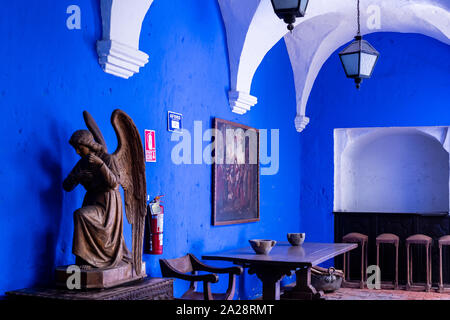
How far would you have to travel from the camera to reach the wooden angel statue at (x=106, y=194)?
3.37 m

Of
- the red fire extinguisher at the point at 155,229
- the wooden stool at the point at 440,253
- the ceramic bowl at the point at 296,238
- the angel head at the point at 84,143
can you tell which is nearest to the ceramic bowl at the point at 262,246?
the ceramic bowl at the point at 296,238

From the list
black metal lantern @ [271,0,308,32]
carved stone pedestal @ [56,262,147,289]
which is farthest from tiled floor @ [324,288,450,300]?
carved stone pedestal @ [56,262,147,289]

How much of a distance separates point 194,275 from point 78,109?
1.69 meters

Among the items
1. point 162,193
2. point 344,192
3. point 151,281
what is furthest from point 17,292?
point 344,192

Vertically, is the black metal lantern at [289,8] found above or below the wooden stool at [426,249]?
above

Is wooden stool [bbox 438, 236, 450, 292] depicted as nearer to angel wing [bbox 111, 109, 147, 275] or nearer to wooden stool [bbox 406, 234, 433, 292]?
wooden stool [bbox 406, 234, 433, 292]

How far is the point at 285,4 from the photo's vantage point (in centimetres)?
450

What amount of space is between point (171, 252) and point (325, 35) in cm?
465

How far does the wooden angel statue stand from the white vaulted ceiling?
303 centimetres

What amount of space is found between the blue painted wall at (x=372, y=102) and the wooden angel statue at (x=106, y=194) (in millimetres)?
5816

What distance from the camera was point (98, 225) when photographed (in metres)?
3.40

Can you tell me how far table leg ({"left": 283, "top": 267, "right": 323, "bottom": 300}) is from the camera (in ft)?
22.4

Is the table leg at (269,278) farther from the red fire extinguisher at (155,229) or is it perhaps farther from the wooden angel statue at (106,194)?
the wooden angel statue at (106,194)

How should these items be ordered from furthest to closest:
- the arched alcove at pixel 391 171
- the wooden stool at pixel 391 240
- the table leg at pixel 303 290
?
the arched alcove at pixel 391 171 < the wooden stool at pixel 391 240 < the table leg at pixel 303 290
